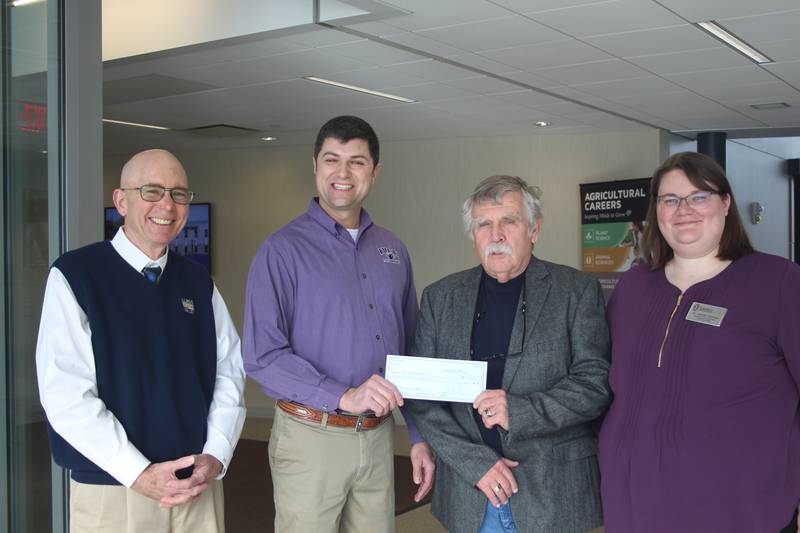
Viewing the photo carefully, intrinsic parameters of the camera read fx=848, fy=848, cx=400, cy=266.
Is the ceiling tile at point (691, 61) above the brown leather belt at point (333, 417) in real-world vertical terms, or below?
above

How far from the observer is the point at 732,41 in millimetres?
5391

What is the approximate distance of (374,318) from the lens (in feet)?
9.05

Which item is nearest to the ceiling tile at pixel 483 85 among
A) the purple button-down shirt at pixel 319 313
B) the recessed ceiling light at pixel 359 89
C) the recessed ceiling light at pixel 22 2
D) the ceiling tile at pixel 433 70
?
the ceiling tile at pixel 433 70

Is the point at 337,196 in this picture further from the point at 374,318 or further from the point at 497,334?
the point at 497,334

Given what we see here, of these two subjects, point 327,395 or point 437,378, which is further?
point 327,395

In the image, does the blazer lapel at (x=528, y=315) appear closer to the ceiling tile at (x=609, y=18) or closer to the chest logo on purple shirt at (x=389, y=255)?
the chest logo on purple shirt at (x=389, y=255)

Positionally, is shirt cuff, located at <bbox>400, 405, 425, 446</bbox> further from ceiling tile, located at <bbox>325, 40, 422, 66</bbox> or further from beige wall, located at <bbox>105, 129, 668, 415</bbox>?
beige wall, located at <bbox>105, 129, 668, 415</bbox>

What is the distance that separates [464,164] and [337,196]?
23.5 feet

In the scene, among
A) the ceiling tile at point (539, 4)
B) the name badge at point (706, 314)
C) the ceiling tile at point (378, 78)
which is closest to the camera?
the name badge at point (706, 314)

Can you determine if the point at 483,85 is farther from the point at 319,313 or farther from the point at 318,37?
the point at 319,313

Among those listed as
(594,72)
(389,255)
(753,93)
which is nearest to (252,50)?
(594,72)

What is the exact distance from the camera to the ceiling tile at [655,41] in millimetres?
5117

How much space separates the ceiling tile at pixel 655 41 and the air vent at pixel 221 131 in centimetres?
467

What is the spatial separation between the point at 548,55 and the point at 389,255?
326cm
